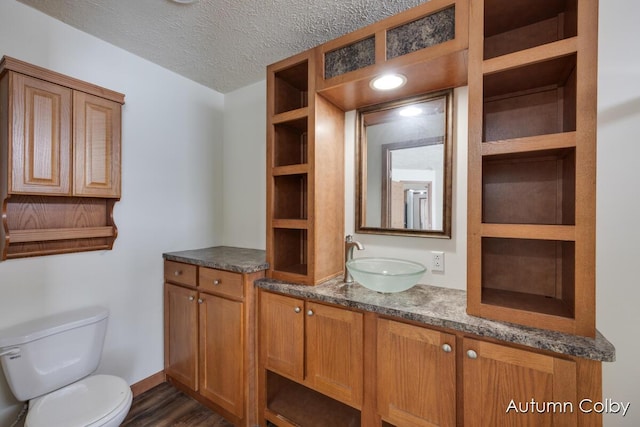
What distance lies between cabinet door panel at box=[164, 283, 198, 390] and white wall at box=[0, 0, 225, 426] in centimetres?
9

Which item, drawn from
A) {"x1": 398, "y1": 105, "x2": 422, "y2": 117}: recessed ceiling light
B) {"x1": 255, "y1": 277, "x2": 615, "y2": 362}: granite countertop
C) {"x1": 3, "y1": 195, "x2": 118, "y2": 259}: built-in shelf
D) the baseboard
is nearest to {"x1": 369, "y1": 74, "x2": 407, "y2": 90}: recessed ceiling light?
{"x1": 398, "y1": 105, "x2": 422, "y2": 117}: recessed ceiling light

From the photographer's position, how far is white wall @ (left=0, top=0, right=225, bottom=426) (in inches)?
57.6

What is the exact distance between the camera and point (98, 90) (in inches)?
63.2

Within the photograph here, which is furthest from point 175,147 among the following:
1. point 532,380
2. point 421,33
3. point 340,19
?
point 532,380

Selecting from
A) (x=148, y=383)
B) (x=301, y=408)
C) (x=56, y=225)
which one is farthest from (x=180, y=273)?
(x=301, y=408)

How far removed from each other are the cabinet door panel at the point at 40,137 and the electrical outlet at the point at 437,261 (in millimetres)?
2143

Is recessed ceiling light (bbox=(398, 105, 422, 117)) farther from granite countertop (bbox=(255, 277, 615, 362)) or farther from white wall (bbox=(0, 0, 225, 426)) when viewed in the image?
white wall (bbox=(0, 0, 225, 426))

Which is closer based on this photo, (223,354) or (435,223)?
(435,223)

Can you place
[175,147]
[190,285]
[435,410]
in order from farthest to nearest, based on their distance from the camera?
[175,147] → [190,285] → [435,410]

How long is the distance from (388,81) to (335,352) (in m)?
1.44

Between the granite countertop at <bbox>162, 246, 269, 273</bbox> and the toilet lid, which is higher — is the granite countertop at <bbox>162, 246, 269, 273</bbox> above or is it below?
above

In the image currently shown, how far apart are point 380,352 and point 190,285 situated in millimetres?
1378

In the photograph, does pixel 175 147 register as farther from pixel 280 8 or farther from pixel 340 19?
pixel 340 19

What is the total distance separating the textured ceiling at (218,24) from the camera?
142 cm
